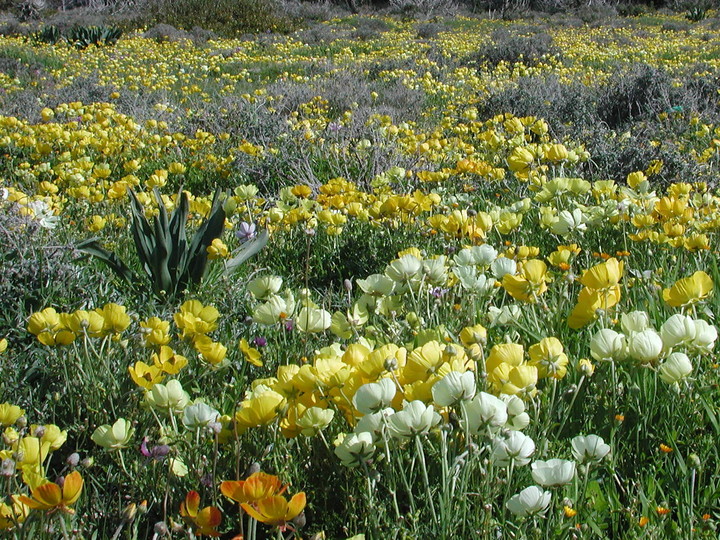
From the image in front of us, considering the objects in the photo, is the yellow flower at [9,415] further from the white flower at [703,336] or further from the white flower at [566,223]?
the white flower at [566,223]

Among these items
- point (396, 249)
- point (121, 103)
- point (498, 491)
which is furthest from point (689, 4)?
point (498, 491)

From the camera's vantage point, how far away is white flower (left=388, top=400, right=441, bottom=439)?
111 centimetres

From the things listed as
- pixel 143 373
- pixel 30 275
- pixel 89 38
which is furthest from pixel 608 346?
pixel 89 38

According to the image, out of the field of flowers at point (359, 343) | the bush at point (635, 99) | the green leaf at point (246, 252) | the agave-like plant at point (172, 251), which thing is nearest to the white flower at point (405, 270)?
the field of flowers at point (359, 343)

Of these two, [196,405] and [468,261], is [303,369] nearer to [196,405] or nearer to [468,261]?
[196,405]

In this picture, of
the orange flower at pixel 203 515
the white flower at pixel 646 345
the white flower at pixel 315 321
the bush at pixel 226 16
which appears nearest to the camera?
the orange flower at pixel 203 515

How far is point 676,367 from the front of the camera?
1328 millimetres

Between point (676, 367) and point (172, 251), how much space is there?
93.0 inches

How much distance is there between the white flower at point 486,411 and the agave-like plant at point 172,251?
78.2 inches

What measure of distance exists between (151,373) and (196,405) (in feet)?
0.51

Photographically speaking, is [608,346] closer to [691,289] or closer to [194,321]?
[691,289]

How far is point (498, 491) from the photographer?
4.34ft

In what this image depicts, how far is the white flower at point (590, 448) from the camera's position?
1.17 m

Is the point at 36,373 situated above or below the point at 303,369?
below
